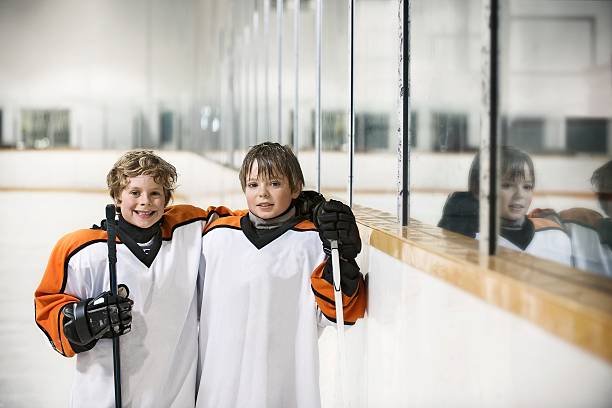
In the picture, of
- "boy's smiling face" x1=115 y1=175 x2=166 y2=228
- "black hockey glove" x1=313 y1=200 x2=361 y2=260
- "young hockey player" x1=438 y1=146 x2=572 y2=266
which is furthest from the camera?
"boy's smiling face" x1=115 y1=175 x2=166 y2=228

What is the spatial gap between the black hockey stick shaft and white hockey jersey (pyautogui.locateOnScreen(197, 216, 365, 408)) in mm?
226

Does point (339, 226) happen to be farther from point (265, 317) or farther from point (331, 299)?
point (265, 317)

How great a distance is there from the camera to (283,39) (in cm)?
461

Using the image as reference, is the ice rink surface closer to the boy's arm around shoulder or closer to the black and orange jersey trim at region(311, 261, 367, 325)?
the boy's arm around shoulder

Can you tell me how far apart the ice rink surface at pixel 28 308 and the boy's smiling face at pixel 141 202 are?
141cm

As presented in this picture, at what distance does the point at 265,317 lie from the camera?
6.81 feet

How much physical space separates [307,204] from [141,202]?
0.43 meters

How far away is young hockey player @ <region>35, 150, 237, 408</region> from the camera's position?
2.11 m

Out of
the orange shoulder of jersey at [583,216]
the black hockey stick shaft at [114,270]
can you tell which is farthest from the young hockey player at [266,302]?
the orange shoulder of jersey at [583,216]

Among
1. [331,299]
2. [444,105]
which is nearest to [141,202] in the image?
[331,299]

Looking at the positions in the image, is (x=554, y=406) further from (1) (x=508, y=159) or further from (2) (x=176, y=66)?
(2) (x=176, y=66)

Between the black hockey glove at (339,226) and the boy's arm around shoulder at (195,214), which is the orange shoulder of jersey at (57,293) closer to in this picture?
the boy's arm around shoulder at (195,214)

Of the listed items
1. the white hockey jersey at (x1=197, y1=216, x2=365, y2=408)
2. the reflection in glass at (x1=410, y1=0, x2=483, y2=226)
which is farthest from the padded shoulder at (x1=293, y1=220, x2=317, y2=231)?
the reflection in glass at (x1=410, y1=0, x2=483, y2=226)

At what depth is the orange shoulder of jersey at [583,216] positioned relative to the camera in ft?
4.69
